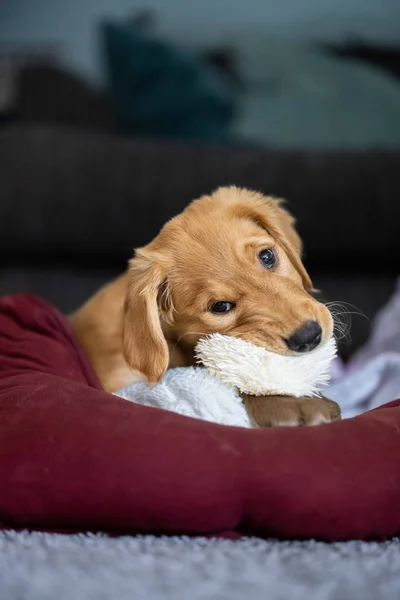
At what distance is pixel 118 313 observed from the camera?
4.56 ft

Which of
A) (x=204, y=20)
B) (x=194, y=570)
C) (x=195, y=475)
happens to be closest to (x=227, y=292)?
(x=195, y=475)

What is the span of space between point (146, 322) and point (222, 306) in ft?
0.43

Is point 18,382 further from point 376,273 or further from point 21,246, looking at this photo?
point 376,273

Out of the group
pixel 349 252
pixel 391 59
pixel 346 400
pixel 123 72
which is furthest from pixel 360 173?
pixel 391 59

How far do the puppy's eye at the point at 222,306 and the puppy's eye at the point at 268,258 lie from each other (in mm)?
92

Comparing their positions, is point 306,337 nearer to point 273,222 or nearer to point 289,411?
point 289,411

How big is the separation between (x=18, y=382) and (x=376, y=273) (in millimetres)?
1499

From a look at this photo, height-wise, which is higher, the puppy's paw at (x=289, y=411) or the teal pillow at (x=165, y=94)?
the teal pillow at (x=165, y=94)

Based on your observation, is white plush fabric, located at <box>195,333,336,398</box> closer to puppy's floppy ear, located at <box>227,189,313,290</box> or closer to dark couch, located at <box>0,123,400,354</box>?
puppy's floppy ear, located at <box>227,189,313,290</box>

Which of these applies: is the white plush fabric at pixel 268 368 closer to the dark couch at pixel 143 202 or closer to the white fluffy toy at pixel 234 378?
the white fluffy toy at pixel 234 378

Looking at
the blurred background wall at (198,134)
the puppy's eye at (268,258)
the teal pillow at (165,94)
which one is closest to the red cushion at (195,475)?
the puppy's eye at (268,258)

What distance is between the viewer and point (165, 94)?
2.70m

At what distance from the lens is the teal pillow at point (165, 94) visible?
2.70 meters

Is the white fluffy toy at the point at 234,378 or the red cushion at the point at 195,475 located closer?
the red cushion at the point at 195,475
